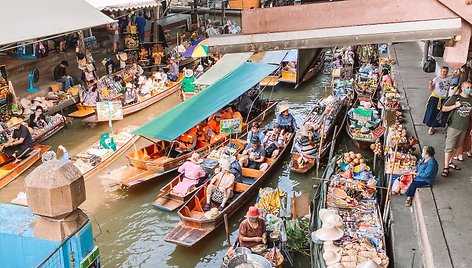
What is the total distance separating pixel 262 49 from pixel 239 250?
4429 millimetres

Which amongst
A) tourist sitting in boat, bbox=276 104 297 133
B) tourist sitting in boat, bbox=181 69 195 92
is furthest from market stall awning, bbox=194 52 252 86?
tourist sitting in boat, bbox=276 104 297 133

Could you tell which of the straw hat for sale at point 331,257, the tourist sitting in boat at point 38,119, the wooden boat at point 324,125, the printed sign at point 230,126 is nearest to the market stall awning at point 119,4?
the tourist sitting in boat at point 38,119

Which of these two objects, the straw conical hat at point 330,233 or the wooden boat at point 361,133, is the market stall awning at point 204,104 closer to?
the wooden boat at point 361,133

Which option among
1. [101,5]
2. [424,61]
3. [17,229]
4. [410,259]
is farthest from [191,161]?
[424,61]

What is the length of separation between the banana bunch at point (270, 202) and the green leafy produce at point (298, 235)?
1.65ft

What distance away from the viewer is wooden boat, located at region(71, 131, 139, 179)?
12.8 meters

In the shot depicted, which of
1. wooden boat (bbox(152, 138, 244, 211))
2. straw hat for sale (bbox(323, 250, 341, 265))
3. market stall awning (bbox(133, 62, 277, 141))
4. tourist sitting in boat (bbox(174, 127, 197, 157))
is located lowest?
wooden boat (bbox(152, 138, 244, 211))

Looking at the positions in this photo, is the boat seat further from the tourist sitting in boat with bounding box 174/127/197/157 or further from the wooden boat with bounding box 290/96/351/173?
the tourist sitting in boat with bounding box 174/127/197/157

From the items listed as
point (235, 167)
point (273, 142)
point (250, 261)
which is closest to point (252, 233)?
point (250, 261)

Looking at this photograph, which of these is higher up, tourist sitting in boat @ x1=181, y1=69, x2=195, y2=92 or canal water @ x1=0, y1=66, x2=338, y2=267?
tourist sitting in boat @ x1=181, y1=69, x2=195, y2=92

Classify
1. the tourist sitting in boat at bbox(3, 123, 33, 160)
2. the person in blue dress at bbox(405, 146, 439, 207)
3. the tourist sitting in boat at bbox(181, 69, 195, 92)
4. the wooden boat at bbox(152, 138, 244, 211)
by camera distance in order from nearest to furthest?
the person in blue dress at bbox(405, 146, 439, 207) < the wooden boat at bbox(152, 138, 244, 211) < the tourist sitting in boat at bbox(3, 123, 33, 160) < the tourist sitting in boat at bbox(181, 69, 195, 92)

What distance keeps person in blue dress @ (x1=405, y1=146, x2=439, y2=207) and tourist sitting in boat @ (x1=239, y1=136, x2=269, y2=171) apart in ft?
14.0

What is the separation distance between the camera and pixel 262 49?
5082mm

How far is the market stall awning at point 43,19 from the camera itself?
12.1 meters
